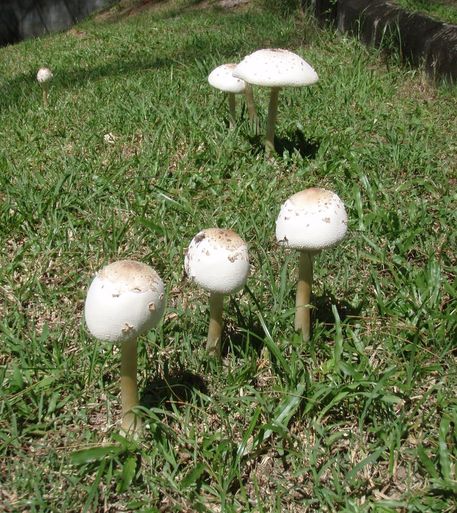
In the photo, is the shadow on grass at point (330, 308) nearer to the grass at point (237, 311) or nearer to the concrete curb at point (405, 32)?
the grass at point (237, 311)

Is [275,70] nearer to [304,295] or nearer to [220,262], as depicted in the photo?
[304,295]

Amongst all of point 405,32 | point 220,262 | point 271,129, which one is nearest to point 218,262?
point 220,262

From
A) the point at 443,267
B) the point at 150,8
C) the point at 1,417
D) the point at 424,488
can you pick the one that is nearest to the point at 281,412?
the point at 424,488

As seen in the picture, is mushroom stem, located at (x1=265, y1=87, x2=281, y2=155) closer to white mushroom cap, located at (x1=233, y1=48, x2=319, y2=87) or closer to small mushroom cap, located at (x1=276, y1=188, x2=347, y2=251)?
white mushroom cap, located at (x1=233, y1=48, x2=319, y2=87)

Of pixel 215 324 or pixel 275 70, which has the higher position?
pixel 275 70

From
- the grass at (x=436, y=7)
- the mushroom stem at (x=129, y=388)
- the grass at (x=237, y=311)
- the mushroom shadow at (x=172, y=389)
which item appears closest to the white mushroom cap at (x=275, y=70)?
the grass at (x=237, y=311)

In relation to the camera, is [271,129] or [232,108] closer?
[271,129]

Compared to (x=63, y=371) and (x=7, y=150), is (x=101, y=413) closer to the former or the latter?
(x=63, y=371)
